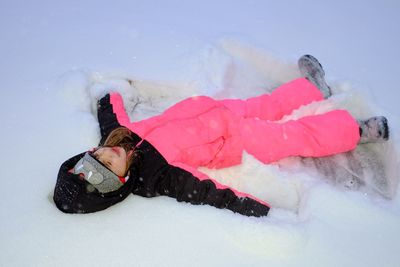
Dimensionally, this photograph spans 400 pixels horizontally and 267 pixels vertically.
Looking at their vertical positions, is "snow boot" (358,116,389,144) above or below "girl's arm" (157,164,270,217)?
above

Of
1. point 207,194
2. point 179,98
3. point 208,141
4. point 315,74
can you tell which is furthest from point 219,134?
point 315,74

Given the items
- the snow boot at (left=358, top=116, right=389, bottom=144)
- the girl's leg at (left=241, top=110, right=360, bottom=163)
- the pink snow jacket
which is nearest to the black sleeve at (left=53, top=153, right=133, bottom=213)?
the pink snow jacket

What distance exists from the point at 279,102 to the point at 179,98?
515 millimetres

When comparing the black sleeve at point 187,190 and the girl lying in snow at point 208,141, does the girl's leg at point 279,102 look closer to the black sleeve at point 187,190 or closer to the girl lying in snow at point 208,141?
the girl lying in snow at point 208,141

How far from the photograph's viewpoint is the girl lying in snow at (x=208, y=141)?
1556mm

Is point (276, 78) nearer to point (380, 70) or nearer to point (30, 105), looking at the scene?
point (380, 70)

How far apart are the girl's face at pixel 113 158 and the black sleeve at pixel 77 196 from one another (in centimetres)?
8

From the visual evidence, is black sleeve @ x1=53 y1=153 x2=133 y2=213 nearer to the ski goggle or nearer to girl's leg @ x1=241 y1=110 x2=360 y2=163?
the ski goggle

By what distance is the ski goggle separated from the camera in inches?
57.1

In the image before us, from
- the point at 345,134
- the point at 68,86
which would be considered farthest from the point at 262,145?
the point at 68,86

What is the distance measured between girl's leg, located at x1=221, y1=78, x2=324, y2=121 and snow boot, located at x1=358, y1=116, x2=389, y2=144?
0.26 meters

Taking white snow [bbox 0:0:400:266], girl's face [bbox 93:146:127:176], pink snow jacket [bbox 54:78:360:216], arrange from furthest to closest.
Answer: pink snow jacket [bbox 54:78:360:216]
girl's face [bbox 93:146:127:176]
white snow [bbox 0:0:400:266]

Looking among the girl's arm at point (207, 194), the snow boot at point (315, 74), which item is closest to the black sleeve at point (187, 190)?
the girl's arm at point (207, 194)

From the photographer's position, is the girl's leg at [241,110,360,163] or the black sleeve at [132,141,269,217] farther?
the girl's leg at [241,110,360,163]
